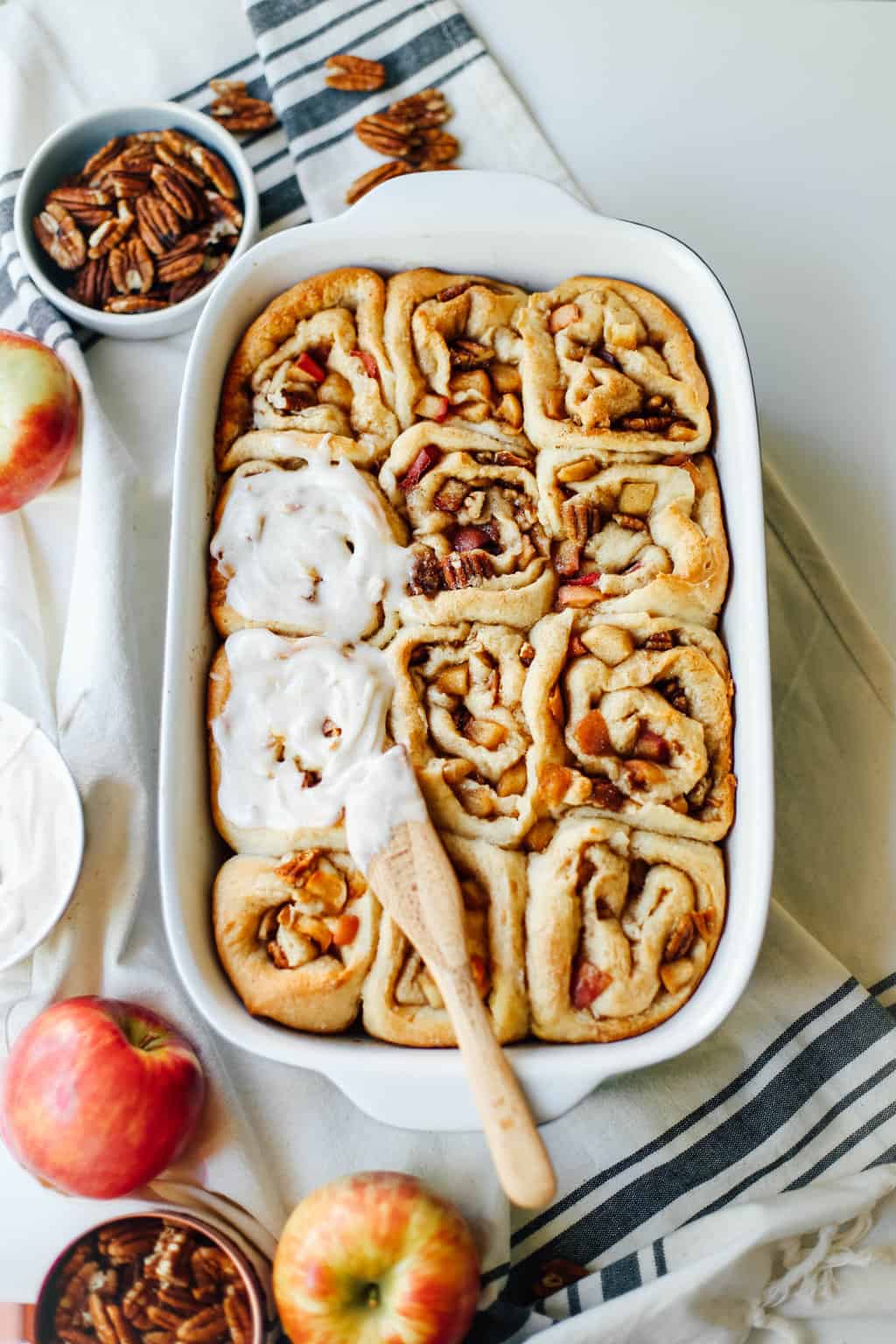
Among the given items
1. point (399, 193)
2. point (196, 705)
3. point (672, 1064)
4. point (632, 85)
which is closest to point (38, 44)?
point (399, 193)

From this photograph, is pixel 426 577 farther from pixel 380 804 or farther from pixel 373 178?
pixel 373 178

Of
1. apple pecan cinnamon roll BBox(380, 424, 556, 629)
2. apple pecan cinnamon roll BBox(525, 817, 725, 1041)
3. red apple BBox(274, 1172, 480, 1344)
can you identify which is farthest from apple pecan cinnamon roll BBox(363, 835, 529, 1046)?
apple pecan cinnamon roll BBox(380, 424, 556, 629)

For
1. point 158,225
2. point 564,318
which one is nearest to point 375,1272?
point 564,318

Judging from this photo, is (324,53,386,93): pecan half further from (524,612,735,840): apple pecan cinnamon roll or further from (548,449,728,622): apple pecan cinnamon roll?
(524,612,735,840): apple pecan cinnamon roll

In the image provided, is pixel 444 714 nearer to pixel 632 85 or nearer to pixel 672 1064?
pixel 672 1064

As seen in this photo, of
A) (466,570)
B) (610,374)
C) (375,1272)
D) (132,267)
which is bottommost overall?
(375,1272)

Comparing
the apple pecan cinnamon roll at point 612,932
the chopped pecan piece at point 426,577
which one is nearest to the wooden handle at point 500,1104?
the apple pecan cinnamon roll at point 612,932
